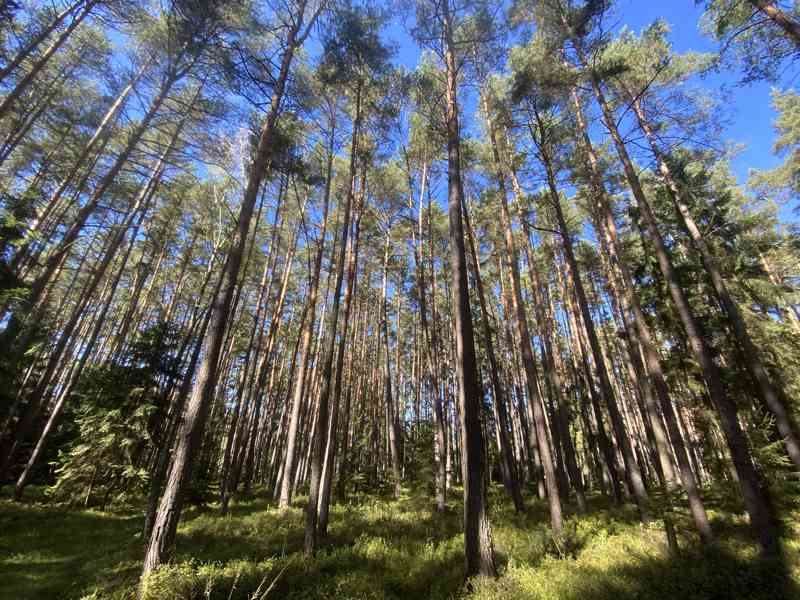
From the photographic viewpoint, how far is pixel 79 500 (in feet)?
38.7

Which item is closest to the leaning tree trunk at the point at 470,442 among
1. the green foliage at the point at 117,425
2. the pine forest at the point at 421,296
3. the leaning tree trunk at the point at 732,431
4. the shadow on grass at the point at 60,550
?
the pine forest at the point at 421,296

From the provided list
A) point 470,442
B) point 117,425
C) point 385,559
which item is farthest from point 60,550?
point 470,442

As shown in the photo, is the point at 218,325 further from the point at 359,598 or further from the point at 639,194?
the point at 639,194

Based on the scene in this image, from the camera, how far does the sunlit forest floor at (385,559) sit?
200 inches

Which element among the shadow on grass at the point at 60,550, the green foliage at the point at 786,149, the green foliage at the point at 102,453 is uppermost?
the green foliage at the point at 786,149

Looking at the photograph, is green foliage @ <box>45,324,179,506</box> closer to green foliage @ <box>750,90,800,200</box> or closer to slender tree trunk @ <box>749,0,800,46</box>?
slender tree trunk @ <box>749,0,800,46</box>

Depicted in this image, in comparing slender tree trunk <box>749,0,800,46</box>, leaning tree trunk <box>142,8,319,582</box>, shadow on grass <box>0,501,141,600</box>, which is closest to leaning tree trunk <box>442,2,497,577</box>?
leaning tree trunk <box>142,8,319,582</box>

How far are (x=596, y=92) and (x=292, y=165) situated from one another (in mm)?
9467

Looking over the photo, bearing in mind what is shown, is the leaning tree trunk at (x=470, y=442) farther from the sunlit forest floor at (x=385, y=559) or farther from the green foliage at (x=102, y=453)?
the green foliage at (x=102, y=453)

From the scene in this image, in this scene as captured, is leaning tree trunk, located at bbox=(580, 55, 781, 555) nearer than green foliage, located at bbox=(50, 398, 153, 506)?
Yes

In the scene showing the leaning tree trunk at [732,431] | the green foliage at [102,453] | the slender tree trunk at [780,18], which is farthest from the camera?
the green foliage at [102,453]

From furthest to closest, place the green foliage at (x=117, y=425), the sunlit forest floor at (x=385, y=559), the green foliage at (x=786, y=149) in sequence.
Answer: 1. the green foliage at (x=786, y=149)
2. the green foliage at (x=117, y=425)
3. the sunlit forest floor at (x=385, y=559)

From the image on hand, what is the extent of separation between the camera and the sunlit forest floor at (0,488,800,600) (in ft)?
16.7

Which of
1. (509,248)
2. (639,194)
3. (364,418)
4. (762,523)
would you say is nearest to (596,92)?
(639,194)
